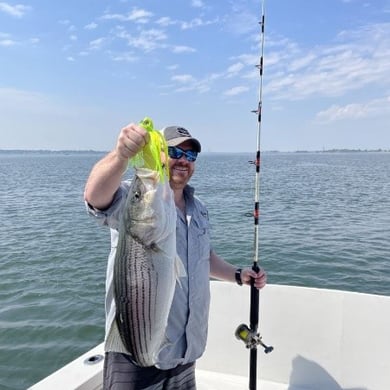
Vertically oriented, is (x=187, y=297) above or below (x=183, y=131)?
below

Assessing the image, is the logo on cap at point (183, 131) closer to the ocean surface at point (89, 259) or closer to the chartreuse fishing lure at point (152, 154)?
the chartreuse fishing lure at point (152, 154)

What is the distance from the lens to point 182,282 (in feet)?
8.95

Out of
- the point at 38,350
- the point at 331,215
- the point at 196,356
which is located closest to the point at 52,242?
the point at 38,350

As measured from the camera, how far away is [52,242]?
46.0 feet

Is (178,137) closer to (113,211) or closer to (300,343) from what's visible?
(113,211)

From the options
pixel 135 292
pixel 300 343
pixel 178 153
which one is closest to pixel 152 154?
pixel 135 292

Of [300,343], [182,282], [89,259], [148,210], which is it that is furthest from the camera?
[89,259]

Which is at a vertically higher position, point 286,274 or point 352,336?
point 352,336

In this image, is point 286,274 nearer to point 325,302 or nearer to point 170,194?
point 325,302

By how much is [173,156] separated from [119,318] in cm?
120

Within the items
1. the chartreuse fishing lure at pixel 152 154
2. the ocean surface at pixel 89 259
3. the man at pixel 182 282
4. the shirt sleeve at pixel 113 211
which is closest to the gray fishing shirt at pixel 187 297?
the man at pixel 182 282

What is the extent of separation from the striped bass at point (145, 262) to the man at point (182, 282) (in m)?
0.37

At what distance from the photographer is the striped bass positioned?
192cm

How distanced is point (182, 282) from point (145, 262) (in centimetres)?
83
